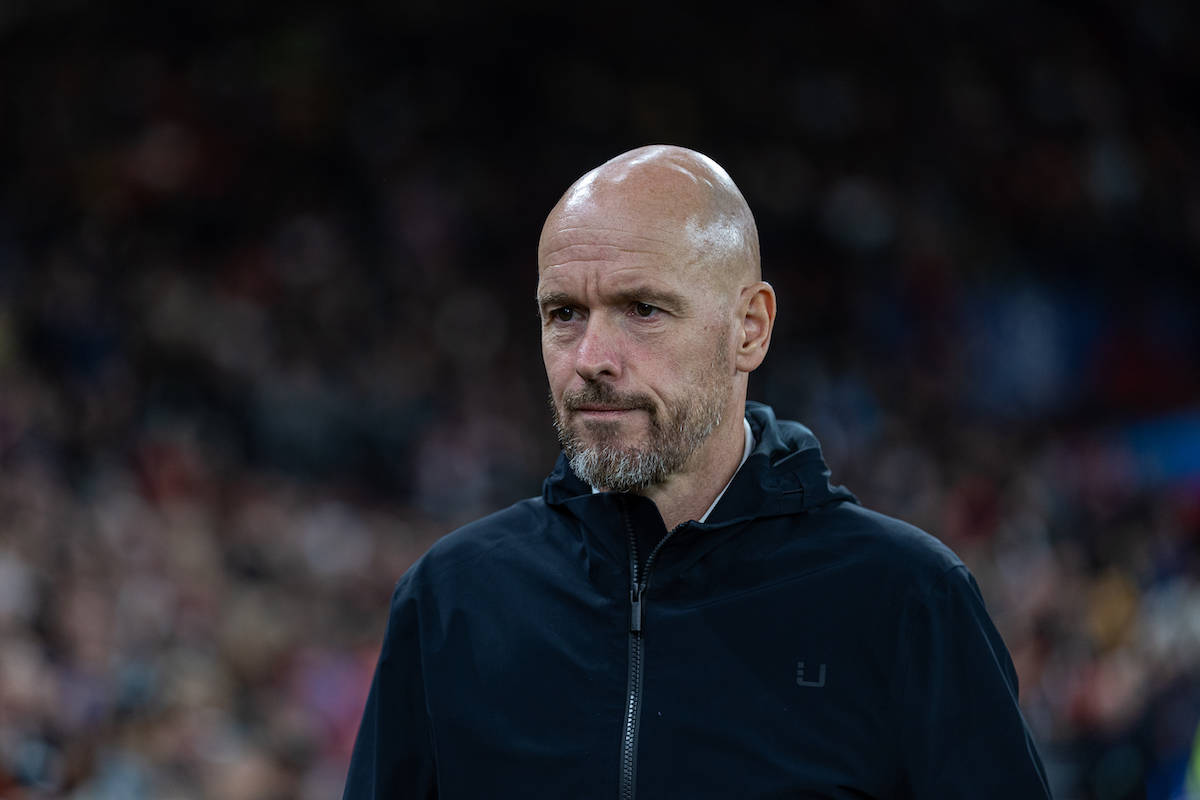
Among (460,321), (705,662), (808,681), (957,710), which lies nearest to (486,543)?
(705,662)

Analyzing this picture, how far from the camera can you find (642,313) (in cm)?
182

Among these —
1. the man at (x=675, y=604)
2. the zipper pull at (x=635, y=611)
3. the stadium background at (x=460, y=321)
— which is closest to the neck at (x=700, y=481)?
the man at (x=675, y=604)

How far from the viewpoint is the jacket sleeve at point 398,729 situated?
6.16ft

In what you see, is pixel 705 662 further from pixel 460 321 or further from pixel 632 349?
pixel 460 321

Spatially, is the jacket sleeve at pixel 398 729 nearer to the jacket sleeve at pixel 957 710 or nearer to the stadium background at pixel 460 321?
the jacket sleeve at pixel 957 710

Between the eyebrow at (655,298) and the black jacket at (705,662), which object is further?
the eyebrow at (655,298)

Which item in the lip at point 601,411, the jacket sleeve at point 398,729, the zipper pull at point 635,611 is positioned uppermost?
the lip at point 601,411

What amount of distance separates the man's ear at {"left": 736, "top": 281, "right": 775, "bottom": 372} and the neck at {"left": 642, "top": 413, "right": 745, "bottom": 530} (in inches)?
3.2

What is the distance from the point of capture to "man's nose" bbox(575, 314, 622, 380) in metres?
A: 1.77

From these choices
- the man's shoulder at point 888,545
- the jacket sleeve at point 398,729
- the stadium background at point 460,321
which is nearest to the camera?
the man's shoulder at point 888,545

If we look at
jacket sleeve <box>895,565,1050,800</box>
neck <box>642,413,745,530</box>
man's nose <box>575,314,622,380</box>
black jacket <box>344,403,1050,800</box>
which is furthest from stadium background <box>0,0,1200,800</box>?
jacket sleeve <box>895,565,1050,800</box>

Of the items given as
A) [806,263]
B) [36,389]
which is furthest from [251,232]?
[806,263]

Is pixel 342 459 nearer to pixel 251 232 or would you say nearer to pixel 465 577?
pixel 251 232

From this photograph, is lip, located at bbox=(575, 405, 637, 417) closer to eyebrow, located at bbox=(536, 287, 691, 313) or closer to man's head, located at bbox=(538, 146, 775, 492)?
man's head, located at bbox=(538, 146, 775, 492)
